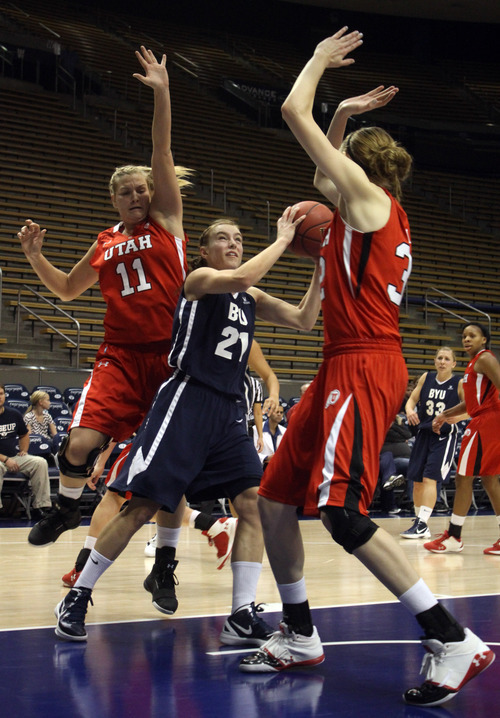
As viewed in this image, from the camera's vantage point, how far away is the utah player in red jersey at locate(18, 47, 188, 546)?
3.72 m

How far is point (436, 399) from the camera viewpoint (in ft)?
26.0

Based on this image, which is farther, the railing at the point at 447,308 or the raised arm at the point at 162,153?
the railing at the point at 447,308

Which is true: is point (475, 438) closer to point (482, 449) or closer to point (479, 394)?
point (482, 449)

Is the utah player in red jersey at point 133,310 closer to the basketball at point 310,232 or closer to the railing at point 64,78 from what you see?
the basketball at point 310,232

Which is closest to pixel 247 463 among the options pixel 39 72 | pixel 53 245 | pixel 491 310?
pixel 53 245

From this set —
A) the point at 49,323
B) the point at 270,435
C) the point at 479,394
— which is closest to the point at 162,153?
the point at 479,394

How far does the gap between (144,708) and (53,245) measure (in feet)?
39.0

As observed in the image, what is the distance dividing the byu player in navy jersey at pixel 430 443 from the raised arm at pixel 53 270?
169 inches

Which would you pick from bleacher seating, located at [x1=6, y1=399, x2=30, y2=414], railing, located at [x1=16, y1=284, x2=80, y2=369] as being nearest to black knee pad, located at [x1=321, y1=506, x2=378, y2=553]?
bleacher seating, located at [x1=6, y1=399, x2=30, y2=414]

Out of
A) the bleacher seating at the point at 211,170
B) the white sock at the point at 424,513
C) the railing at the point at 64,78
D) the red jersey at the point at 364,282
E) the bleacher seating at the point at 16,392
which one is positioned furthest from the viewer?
the railing at the point at 64,78

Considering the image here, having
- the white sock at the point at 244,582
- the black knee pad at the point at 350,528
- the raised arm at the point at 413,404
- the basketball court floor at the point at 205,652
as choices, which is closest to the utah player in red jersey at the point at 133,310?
the basketball court floor at the point at 205,652

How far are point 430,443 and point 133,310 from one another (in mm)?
4662

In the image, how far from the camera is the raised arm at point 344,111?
3.03 metres

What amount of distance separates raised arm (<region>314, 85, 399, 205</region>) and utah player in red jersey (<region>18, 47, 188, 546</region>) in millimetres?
807
